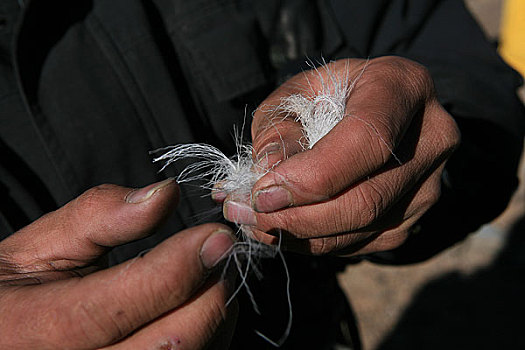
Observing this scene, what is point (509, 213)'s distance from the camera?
530 cm

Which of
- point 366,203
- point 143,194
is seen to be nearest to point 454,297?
point 366,203

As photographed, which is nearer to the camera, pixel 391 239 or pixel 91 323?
pixel 91 323

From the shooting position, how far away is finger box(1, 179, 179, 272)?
3.79ft

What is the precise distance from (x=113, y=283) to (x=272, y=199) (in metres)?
0.52

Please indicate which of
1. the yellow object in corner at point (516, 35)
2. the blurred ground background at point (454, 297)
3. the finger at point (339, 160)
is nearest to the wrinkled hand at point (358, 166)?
the finger at point (339, 160)

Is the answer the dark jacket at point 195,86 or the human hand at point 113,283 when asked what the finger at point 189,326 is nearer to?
the human hand at point 113,283

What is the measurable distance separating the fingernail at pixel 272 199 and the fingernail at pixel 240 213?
0.38 feet

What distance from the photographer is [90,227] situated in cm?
117

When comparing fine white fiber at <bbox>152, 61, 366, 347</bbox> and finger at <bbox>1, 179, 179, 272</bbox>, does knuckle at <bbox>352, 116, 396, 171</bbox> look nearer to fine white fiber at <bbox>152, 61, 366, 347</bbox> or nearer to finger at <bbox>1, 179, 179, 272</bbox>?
fine white fiber at <bbox>152, 61, 366, 347</bbox>

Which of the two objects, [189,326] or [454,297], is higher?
[189,326]

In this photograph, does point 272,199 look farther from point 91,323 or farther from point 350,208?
point 91,323

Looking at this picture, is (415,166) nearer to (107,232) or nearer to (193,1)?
(107,232)

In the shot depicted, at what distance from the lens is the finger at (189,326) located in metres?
1.10

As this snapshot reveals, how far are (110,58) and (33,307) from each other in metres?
1.21
